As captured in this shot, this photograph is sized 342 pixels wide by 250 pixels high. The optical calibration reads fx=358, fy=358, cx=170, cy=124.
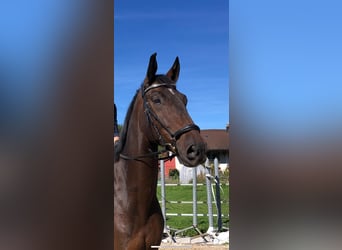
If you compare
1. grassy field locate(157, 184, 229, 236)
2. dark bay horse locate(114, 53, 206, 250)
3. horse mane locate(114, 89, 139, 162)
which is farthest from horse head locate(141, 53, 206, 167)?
grassy field locate(157, 184, 229, 236)

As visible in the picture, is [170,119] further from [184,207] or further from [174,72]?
[184,207]

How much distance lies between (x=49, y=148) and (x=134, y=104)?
1.55m

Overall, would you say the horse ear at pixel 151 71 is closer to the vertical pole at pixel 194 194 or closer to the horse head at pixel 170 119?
the horse head at pixel 170 119

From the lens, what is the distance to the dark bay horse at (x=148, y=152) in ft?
5.49

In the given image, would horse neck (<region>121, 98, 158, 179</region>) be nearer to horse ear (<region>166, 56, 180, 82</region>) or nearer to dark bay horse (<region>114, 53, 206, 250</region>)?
dark bay horse (<region>114, 53, 206, 250</region>)

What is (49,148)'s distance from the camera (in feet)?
1.26

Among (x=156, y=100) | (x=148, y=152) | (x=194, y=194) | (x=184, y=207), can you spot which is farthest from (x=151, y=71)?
(x=184, y=207)

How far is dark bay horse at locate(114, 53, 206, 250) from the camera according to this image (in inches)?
65.9

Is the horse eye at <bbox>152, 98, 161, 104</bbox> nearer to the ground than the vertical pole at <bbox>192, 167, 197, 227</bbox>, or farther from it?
farther from it

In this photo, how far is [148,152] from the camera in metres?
1.81

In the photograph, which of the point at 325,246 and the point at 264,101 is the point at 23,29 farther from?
the point at 325,246

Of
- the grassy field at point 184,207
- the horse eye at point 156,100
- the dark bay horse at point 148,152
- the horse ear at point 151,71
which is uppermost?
the horse ear at point 151,71

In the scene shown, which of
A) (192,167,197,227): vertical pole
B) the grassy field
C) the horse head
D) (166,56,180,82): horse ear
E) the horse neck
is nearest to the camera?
the horse head

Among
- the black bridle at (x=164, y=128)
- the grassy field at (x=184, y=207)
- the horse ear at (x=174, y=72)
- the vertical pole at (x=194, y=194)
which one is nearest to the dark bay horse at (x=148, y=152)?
the black bridle at (x=164, y=128)
